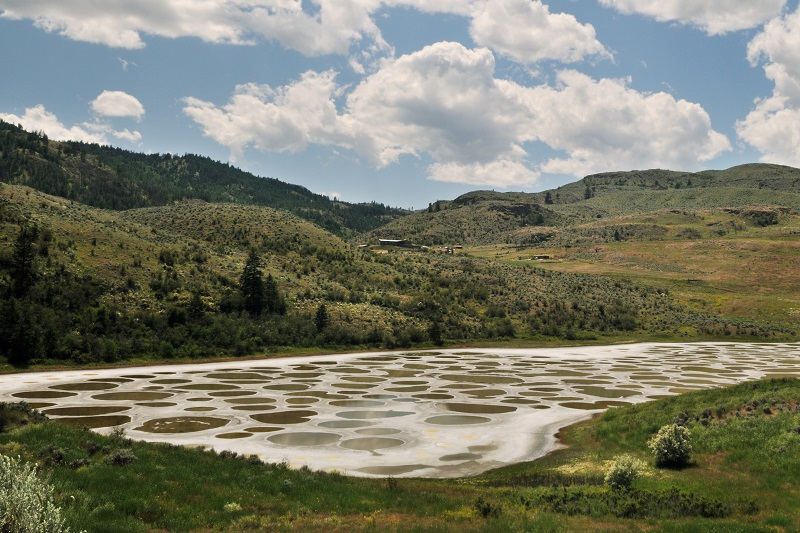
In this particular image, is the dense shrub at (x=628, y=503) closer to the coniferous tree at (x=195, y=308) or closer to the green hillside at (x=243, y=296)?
the green hillside at (x=243, y=296)

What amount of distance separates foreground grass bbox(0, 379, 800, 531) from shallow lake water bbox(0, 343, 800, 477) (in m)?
5.12

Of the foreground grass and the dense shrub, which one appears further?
the dense shrub

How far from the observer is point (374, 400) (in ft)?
135

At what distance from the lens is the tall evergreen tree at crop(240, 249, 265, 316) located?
7582 centimetres

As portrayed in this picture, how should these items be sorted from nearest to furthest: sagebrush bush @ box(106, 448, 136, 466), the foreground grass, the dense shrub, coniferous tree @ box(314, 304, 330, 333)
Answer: the foreground grass
the dense shrub
sagebrush bush @ box(106, 448, 136, 466)
coniferous tree @ box(314, 304, 330, 333)

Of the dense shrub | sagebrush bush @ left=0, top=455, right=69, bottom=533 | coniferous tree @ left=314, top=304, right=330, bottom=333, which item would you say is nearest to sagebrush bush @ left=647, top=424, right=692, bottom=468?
the dense shrub

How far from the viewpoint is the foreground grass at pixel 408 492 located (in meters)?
13.4

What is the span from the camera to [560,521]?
14430 millimetres

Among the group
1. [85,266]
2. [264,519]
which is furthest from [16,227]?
[264,519]

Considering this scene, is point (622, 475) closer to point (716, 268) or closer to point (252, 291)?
point (252, 291)

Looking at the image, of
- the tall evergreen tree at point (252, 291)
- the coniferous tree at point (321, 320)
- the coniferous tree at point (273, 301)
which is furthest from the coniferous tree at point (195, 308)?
the coniferous tree at point (321, 320)

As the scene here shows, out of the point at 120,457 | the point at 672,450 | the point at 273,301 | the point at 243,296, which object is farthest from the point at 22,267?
the point at 672,450

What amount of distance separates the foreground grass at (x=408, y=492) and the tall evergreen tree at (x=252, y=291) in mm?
56166

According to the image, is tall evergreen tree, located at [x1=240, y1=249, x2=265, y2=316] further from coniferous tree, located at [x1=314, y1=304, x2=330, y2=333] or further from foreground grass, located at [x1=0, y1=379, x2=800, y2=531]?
foreground grass, located at [x1=0, y1=379, x2=800, y2=531]
